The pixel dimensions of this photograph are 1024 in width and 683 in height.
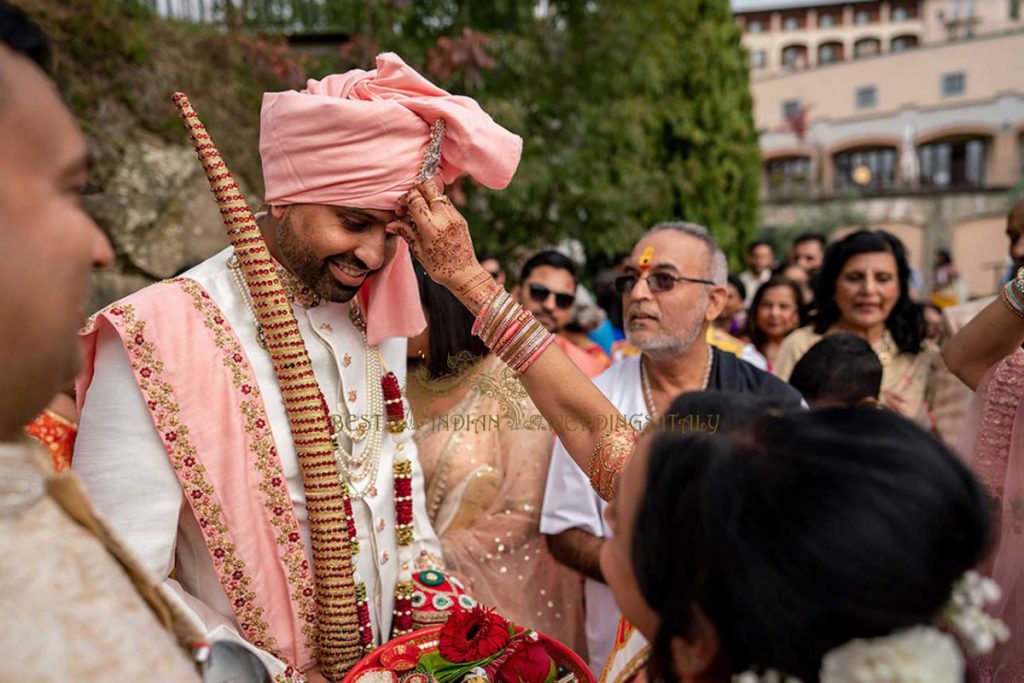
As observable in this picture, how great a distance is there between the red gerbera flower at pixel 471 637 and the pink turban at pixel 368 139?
1042 mm

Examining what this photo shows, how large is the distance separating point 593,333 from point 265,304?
4351 millimetres

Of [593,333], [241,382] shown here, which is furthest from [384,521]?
[593,333]

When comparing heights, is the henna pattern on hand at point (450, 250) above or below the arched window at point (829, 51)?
below

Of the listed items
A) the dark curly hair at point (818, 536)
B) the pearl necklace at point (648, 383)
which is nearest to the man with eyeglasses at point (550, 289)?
the pearl necklace at point (648, 383)

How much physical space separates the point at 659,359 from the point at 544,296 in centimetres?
164

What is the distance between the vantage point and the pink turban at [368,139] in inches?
74.9

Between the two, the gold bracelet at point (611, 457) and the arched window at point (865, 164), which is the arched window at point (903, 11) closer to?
the arched window at point (865, 164)

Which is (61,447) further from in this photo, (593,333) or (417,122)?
(593,333)

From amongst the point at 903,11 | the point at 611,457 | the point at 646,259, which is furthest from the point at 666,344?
the point at 903,11

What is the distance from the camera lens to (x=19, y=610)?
795 mm

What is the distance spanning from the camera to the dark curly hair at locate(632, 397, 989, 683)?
0.96 metres

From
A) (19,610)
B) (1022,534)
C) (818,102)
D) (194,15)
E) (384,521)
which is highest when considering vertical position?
(818,102)

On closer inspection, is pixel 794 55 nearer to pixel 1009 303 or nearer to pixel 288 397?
pixel 1009 303

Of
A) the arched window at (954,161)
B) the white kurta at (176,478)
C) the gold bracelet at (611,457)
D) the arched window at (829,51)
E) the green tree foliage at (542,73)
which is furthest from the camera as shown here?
the arched window at (829,51)
